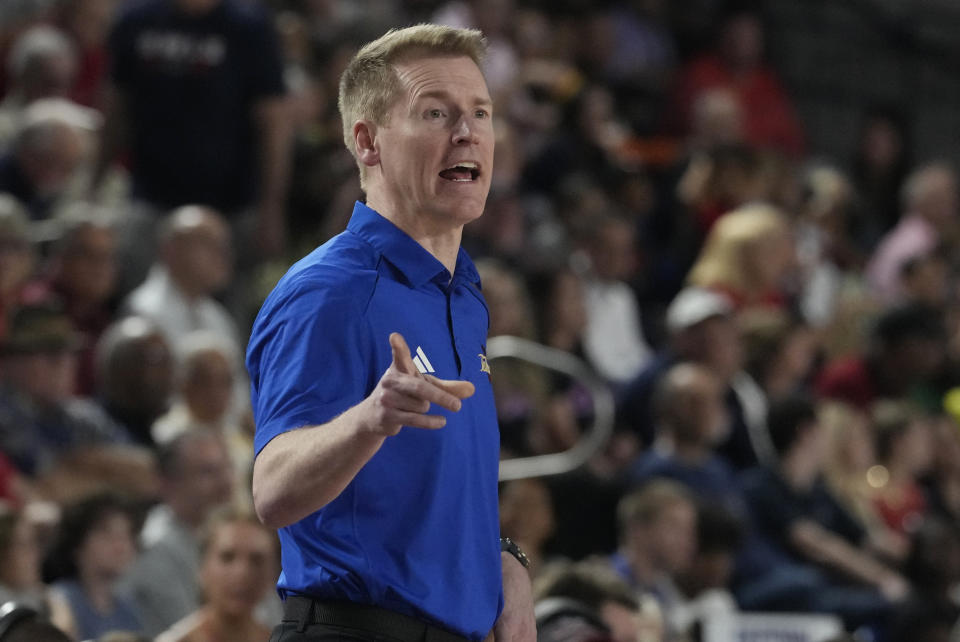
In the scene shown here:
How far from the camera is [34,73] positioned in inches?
304

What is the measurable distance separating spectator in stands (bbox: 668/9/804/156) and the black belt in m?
9.04

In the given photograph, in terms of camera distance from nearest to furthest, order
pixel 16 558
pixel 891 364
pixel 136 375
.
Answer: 1. pixel 16 558
2. pixel 136 375
3. pixel 891 364

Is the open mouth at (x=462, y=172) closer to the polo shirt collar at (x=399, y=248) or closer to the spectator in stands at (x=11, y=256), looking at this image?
the polo shirt collar at (x=399, y=248)

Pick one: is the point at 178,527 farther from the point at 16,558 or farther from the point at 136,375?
the point at 16,558

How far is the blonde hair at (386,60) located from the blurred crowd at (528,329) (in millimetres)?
1838

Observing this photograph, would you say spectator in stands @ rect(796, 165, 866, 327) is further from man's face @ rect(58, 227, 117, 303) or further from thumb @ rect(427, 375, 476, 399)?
thumb @ rect(427, 375, 476, 399)

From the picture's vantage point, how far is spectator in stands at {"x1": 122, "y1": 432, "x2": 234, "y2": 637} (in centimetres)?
539

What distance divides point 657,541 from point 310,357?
3.93m

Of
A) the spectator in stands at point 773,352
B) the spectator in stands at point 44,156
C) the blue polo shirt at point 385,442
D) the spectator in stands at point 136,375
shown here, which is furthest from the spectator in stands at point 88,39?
the blue polo shirt at point 385,442

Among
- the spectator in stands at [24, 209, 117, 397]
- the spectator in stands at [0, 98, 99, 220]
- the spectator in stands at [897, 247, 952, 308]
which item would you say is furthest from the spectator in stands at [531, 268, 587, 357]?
the spectator in stands at [897, 247, 952, 308]

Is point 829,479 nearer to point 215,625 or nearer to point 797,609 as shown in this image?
point 797,609

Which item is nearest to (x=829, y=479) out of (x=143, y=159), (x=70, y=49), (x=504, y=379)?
(x=504, y=379)

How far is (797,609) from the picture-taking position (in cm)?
650

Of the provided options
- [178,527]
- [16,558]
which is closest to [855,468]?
[178,527]
